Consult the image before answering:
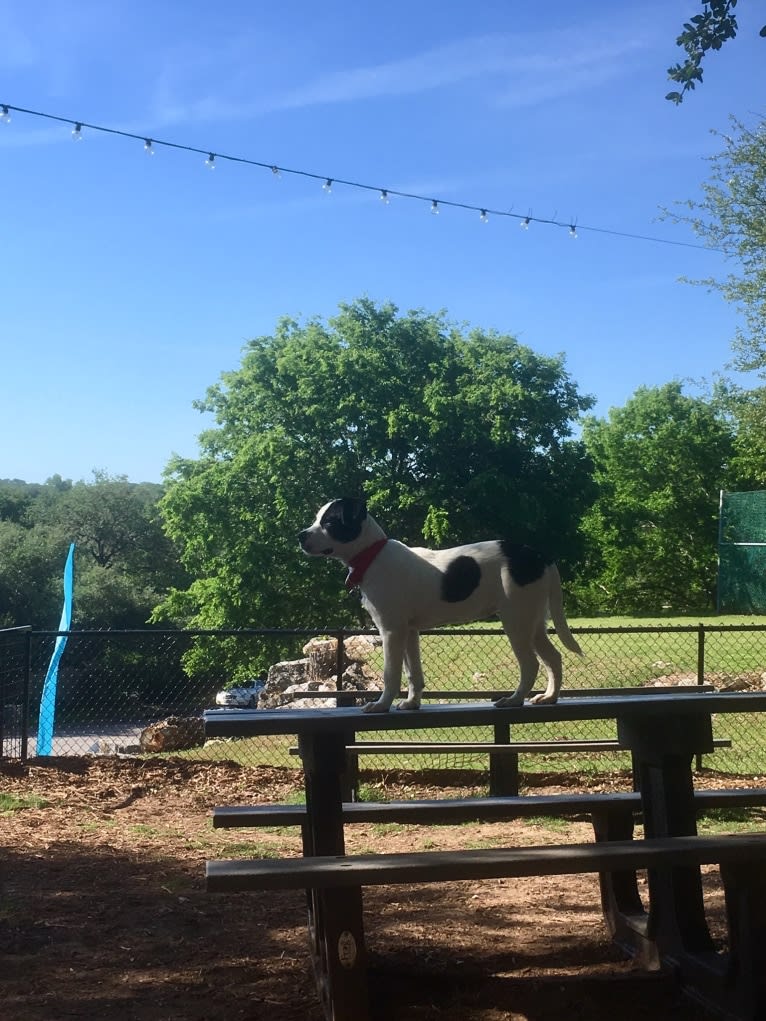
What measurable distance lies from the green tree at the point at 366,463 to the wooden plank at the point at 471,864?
21.3 m

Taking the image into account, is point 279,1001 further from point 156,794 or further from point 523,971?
point 156,794

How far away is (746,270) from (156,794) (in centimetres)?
1865

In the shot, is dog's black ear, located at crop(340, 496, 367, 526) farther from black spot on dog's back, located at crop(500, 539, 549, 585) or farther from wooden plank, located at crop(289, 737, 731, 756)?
wooden plank, located at crop(289, 737, 731, 756)

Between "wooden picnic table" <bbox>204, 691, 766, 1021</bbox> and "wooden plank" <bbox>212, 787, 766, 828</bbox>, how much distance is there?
0.20 metres

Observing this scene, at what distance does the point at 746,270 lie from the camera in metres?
22.1

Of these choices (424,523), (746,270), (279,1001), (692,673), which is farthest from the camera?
(424,523)

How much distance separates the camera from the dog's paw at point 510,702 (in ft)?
12.6

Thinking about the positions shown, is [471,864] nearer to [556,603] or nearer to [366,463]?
[556,603]

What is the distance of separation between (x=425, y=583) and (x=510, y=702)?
576mm

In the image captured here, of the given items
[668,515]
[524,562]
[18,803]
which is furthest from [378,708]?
[668,515]

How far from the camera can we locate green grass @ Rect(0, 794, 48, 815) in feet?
25.1

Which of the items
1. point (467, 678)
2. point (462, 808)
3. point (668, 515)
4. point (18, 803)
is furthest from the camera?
point (668, 515)

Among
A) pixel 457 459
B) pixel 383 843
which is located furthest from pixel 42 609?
pixel 383 843

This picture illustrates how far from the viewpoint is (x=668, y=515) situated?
38.3 metres
